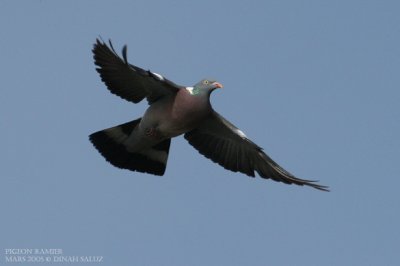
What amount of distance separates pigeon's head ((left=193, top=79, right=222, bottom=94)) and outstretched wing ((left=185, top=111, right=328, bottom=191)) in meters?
0.89

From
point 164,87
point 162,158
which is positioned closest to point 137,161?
point 162,158

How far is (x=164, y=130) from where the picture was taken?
581 inches

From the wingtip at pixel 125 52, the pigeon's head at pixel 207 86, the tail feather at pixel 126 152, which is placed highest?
the wingtip at pixel 125 52

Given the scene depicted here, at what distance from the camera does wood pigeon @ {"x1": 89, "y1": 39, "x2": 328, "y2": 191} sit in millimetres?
14625

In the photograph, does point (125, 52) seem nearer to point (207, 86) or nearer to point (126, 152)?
point (207, 86)

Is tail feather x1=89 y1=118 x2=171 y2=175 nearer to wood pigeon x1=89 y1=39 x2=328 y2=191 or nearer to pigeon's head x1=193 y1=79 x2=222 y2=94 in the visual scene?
wood pigeon x1=89 y1=39 x2=328 y2=191

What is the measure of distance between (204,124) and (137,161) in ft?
4.32

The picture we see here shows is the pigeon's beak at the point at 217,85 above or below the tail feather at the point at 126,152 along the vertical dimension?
above

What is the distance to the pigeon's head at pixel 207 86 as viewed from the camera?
1462 centimetres

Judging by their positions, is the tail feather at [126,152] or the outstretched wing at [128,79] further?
the tail feather at [126,152]

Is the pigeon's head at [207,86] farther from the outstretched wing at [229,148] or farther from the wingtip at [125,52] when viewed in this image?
the wingtip at [125,52]

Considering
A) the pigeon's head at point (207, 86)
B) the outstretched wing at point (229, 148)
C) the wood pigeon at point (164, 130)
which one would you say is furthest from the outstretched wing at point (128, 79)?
the outstretched wing at point (229, 148)

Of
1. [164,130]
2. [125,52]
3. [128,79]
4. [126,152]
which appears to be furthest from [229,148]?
[125,52]

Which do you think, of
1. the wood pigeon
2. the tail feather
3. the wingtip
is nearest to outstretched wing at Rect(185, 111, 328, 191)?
the wood pigeon
